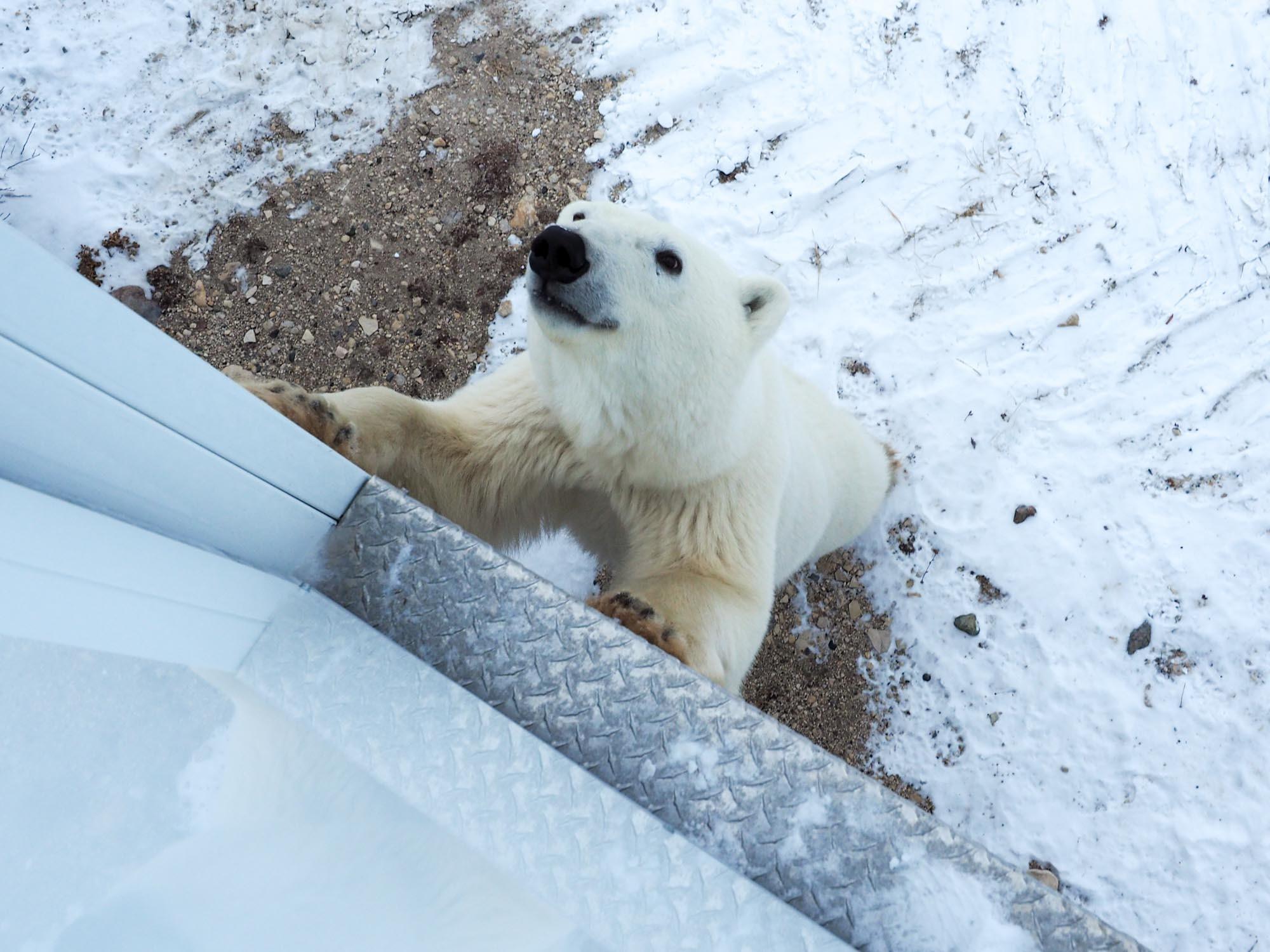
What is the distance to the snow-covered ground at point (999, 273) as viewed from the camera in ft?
11.5

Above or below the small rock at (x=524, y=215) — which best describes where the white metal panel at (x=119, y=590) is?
above

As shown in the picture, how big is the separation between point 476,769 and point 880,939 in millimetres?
747

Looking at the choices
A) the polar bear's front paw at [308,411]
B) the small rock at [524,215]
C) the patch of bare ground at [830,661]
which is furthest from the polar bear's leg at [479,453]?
the small rock at [524,215]

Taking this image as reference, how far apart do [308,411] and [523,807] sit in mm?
1194

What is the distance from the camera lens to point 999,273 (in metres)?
4.15

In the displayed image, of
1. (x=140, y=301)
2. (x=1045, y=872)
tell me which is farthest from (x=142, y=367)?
(x=1045, y=872)

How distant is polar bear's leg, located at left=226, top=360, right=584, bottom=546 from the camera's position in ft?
7.97

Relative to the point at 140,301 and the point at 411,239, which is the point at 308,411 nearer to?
the point at 411,239

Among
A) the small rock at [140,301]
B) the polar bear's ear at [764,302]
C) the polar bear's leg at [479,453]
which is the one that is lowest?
the small rock at [140,301]

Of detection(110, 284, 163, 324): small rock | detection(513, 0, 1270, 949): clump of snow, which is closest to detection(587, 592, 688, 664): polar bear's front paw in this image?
detection(513, 0, 1270, 949): clump of snow

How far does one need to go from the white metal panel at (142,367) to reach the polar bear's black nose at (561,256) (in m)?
0.74

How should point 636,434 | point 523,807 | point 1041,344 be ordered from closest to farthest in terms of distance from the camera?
point 523,807 → point 636,434 → point 1041,344

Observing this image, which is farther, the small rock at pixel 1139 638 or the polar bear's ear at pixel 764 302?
the small rock at pixel 1139 638

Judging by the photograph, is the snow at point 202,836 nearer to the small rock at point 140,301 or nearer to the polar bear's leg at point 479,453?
the polar bear's leg at point 479,453
